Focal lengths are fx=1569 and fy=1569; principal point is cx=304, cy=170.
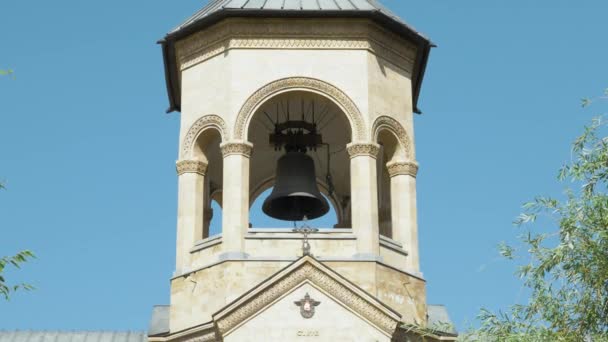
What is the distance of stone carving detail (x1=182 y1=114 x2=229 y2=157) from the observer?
28661 mm

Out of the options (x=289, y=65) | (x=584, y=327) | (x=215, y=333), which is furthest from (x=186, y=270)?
(x=584, y=327)

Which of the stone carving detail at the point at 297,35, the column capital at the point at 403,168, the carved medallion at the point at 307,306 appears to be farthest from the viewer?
the column capital at the point at 403,168

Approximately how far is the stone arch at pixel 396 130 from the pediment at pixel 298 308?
3502 mm

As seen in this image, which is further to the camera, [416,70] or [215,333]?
[416,70]

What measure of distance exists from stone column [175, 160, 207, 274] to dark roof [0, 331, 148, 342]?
360cm

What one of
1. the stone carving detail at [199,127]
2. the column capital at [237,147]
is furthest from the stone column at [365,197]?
the stone carving detail at [199,127]

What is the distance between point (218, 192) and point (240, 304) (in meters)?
5.61

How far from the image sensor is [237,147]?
28188 millimetres

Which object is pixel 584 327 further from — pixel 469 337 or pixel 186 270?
pixel 186 270

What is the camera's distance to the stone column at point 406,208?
28.4 meters

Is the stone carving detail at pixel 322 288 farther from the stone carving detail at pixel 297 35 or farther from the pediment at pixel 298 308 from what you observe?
the stone carving detail at pixel 297 35

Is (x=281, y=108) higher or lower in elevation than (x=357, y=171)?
higher

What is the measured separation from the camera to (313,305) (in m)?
26.3

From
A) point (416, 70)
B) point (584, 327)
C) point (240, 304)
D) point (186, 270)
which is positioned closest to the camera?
point (584, 327)
